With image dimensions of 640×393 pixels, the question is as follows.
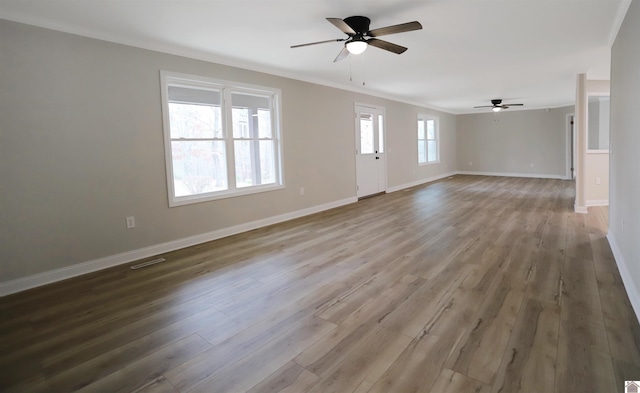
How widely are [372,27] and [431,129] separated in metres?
8.07

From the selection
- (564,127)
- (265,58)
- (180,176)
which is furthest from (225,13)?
(564,127)

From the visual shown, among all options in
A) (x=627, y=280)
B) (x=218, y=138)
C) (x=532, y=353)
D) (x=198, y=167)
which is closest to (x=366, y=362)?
(x=532, y=353)

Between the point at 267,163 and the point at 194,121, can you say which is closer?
the point at 194,121

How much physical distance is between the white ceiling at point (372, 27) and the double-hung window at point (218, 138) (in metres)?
0.41

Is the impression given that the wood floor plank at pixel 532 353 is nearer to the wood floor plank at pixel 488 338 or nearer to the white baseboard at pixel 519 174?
the wood floor plank at pixel 488 338

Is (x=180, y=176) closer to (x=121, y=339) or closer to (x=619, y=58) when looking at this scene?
(x=121, y=339)

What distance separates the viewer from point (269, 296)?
108 inches

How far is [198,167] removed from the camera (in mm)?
4438

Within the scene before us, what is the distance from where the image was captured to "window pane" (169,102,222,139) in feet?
13.7

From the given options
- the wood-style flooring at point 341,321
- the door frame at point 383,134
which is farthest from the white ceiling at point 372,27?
the wood-style flooring at point 341,321

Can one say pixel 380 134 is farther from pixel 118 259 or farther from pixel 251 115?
pixel 118 259

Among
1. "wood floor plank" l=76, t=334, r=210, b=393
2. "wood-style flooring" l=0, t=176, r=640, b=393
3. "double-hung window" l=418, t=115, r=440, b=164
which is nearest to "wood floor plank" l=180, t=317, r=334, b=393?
"wood-style flooring" l=0, t=176, r=640, b=393

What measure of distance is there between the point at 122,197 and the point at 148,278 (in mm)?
1025

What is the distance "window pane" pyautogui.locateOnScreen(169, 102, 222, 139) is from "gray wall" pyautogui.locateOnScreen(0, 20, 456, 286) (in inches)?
10.1
